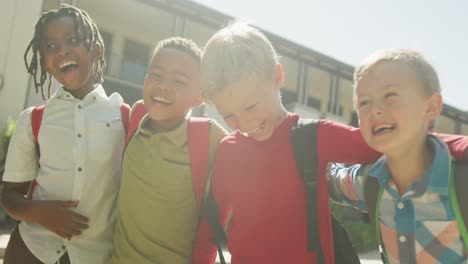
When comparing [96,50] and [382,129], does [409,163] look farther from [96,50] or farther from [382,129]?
[96,50]

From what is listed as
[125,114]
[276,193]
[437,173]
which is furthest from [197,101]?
[437,173]

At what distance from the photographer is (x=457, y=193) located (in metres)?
1.16

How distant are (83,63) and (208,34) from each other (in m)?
12.9

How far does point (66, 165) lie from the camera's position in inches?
71.0

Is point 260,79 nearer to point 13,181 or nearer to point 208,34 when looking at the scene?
point 13,181

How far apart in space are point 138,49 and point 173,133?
43.5 ft

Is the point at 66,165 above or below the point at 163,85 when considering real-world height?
below

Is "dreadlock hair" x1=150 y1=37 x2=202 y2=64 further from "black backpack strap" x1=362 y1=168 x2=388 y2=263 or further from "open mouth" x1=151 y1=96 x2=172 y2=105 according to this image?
"black backpack strap" x1=362 y1=168 x2=388 y2=263

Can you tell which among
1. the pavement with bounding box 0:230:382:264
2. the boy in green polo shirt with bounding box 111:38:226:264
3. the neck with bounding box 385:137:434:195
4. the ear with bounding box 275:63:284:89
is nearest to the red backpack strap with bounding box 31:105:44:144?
the boy in green polo shirt with bounding box 111:38:226:264

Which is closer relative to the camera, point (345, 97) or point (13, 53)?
point (13, 53)

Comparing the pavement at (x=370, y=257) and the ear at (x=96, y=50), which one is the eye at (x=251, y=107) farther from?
the pavement at (x=370, y=257)

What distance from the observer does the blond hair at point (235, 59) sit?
1.53m

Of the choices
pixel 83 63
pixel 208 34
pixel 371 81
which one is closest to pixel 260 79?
pixel 371 81

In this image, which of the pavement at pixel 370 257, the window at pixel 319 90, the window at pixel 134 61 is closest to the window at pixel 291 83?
the window at pixel 319 90
